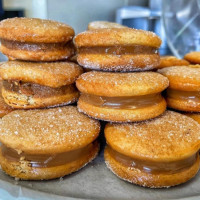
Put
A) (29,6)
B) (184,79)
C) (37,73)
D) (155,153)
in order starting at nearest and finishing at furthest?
(155,153) < (37,73) < (184,79) < (29,6)

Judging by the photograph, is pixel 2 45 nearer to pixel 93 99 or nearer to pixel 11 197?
pixel 93 99

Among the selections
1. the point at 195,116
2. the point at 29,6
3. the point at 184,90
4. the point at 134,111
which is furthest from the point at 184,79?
the point at 29,6

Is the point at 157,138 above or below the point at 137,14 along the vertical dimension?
below

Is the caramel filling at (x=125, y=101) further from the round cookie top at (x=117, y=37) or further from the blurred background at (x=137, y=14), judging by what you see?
the blurred background at (x=137, y=14)

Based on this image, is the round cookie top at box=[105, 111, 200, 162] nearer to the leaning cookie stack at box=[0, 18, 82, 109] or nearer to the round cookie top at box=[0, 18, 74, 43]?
the leaning cookie stack at box=[0, 18, 82, 109]

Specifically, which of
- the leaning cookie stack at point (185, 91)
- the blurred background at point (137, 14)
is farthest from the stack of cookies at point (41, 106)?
the blurred background at point (137, 14)

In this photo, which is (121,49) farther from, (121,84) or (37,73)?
(37,73)

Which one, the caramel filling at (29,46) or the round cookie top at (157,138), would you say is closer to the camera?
the round cookie top at (157,138)
